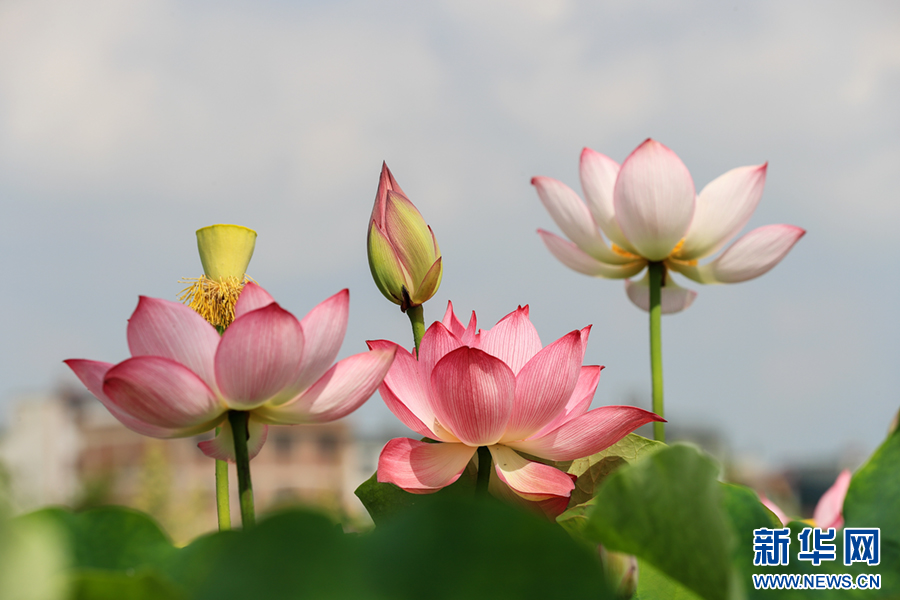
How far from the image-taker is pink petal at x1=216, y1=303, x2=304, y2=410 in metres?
0.22

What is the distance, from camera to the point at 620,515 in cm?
17

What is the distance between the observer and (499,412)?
289 millimetres

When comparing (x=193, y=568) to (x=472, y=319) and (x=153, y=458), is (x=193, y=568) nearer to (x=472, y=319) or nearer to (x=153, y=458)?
(x=472, y=319)

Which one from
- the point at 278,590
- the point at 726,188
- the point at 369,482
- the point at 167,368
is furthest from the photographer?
the point at 726,188

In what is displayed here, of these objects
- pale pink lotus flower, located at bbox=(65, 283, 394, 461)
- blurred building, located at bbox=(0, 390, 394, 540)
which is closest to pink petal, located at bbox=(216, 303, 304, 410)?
pale pink lotus flower, located at bbox=(65, 283, 394, 461)

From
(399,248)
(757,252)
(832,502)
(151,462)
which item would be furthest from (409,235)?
(151,462)

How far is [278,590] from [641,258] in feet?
1.68

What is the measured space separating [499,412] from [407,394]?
0.05 m

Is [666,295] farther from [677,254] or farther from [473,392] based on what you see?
[473,392]

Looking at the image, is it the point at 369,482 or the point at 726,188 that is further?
the point at 726,188

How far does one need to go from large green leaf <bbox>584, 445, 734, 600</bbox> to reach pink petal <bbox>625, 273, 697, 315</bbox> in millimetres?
469

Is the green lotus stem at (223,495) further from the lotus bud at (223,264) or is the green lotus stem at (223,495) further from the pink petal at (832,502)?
the pink petal at (832,502)

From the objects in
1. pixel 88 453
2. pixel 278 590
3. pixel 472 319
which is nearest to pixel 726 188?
pixel 472 319

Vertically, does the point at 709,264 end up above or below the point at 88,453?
above
